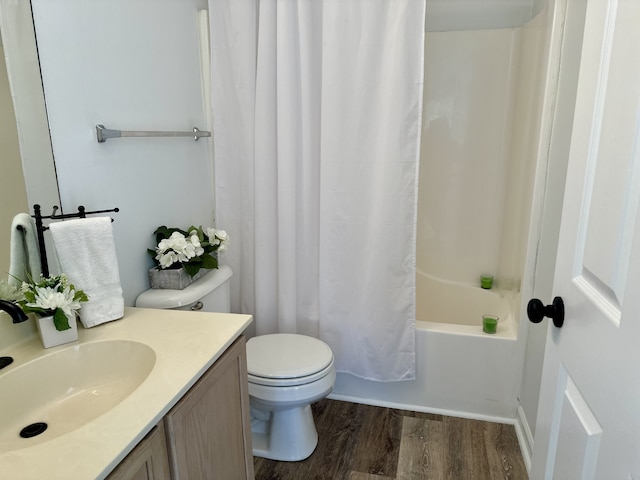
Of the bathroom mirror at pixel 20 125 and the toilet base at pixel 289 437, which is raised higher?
the bathroom mirror at pixel 20 125

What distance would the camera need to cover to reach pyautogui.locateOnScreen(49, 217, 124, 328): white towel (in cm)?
124

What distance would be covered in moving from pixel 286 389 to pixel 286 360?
125 millimetres

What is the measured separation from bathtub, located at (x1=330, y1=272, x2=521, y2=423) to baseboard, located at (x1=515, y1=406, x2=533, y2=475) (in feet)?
0.21

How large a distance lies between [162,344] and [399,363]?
49.7 inches

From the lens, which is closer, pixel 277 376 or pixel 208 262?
pixel 277 376

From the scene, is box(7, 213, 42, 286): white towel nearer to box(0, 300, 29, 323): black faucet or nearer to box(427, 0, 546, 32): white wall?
box(0, 300, 29, 323): black faucet

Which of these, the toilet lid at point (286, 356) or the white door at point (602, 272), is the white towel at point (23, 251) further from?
the white door at point (602, 272)

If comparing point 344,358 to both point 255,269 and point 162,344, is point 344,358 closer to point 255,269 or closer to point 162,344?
point 255,269

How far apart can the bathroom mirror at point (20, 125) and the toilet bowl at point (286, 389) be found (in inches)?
38.3

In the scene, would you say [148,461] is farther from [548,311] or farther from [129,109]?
[129,109]

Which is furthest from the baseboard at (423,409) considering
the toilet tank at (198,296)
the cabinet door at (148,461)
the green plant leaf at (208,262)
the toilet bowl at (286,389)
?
the cabinet door at (148,461)

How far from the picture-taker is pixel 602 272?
2.60 feet

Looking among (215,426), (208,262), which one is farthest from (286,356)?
(215,426)

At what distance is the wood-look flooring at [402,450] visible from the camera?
183 cm
